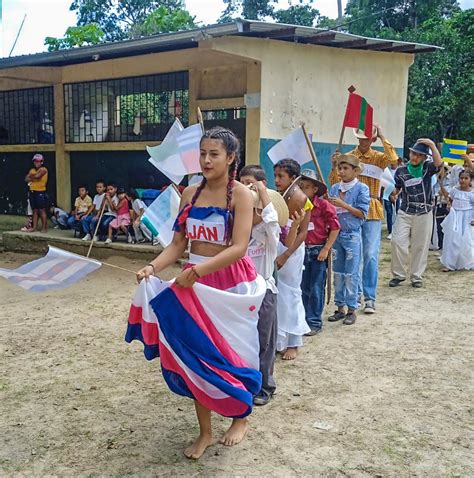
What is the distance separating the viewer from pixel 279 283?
460cm

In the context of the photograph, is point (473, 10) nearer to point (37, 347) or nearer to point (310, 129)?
point (310, 129)

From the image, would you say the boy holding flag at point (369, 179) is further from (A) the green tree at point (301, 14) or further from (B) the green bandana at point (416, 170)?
(A) the green tree at point (301, 14)

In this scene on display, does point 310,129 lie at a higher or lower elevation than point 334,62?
lower

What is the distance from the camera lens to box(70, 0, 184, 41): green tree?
3253 centimetres

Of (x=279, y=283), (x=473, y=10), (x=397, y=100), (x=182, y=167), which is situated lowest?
(x=279, y=283)

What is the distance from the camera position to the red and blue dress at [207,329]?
2822 millimetres

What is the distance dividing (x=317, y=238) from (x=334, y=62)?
5600 millimetres

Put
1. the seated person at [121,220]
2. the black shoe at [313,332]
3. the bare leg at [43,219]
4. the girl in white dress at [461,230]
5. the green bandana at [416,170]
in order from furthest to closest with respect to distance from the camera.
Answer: the bare leg at [43,219]
the seated person at [121,220]
the girl in white dress at [461,230]
the green bandana at [416,170]
the black shoe at [313,332]

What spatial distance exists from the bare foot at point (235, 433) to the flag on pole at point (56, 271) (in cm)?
118

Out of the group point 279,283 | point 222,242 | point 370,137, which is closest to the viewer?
point 222,242

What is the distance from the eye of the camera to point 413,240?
7211 millimetres

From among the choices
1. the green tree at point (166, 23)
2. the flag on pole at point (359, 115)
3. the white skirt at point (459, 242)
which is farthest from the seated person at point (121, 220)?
the green tree at point (166, 23)

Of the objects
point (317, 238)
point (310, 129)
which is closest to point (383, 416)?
point (317, 238)

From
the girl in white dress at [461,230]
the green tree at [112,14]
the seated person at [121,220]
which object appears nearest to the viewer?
the girl in white dress at [461,230]
